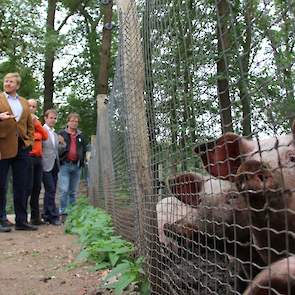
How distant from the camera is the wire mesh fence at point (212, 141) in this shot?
1971 mm

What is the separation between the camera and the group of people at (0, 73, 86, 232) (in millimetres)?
7117

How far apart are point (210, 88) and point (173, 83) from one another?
1.73 ft

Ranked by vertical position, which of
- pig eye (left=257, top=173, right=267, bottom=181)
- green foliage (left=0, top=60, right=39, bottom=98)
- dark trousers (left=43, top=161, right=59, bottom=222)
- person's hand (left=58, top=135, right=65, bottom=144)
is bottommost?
pig eye (left=257, top=173, right=267, bottom=181)

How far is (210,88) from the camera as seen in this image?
255cm

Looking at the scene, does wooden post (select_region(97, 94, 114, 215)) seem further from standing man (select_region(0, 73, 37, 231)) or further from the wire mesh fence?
the wire mesh fence

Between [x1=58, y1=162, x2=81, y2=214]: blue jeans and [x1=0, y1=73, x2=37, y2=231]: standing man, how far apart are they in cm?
211

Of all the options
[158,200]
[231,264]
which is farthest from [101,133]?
[231,264]

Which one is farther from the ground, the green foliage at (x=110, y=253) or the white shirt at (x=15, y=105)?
the white shirt at (x=15, y=105)

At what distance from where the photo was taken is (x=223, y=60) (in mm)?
2316

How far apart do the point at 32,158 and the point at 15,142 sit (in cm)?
81

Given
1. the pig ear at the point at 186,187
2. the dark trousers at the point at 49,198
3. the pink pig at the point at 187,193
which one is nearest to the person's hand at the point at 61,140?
the dark trousers at the point at 49,198

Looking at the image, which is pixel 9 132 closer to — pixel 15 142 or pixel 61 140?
pixel 15 142

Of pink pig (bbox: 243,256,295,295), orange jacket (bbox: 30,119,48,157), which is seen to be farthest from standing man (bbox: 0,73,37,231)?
pink pig (bbox: 243,256,295,295)

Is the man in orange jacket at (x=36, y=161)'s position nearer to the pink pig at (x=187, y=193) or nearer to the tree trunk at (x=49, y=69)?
the pink pig at (x=187, y=193)
